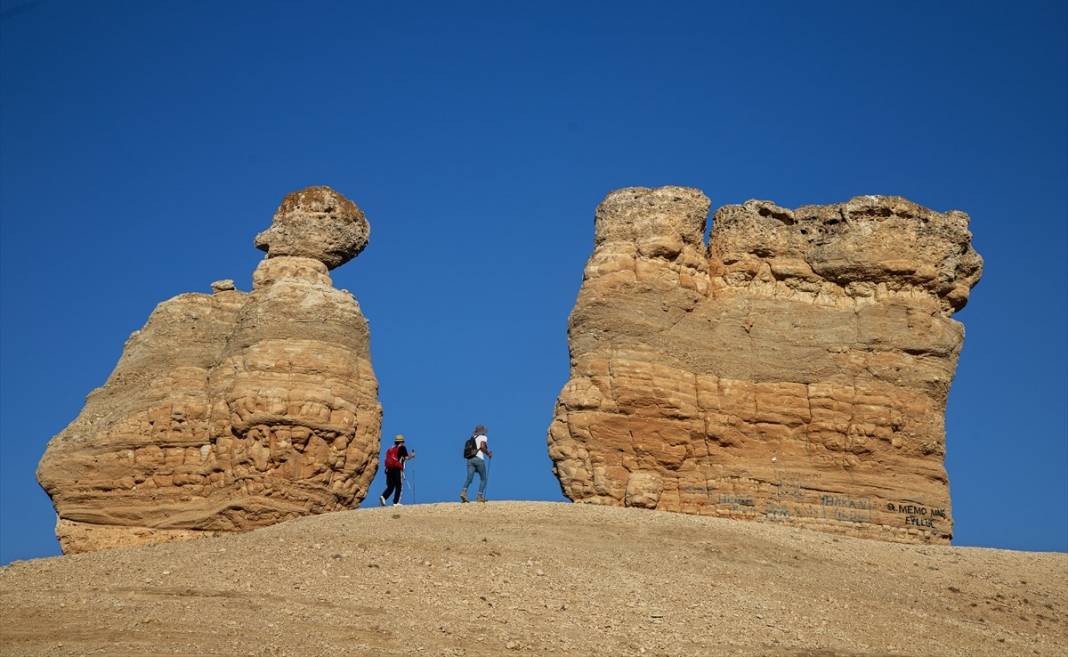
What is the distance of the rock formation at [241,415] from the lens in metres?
22.9

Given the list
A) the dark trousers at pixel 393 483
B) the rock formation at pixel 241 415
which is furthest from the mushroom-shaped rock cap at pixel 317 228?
the dark trousers at pixel 393 483

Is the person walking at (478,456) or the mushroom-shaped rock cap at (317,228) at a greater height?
the mushroom-shaped rock cap at (317,228)

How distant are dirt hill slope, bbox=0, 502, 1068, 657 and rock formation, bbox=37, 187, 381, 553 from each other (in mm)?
1725

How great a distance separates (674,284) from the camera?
24906mm

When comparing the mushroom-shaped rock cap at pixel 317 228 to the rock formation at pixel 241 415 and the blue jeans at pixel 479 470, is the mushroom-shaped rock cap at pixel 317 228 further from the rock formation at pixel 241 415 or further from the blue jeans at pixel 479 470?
the blue jeans at pixel 479 470

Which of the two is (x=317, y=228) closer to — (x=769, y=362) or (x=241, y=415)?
(x=241, y=415)

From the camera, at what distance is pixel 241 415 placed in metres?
23.0

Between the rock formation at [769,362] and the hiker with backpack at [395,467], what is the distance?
267cm

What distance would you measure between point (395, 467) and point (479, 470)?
1.56 metres

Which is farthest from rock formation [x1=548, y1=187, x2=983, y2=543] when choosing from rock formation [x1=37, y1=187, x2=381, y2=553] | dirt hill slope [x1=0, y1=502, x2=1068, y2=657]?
rock formation [x1=37, y1=187, x2=381, y2=553]

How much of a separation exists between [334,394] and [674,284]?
6484mm

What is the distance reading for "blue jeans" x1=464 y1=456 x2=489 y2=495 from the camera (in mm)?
23203

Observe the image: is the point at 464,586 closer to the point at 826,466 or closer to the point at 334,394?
the point at 334,394

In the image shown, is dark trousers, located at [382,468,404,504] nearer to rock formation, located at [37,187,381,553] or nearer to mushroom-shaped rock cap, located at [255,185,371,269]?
rock formation, located at [37,187,381,553]
